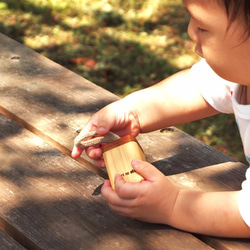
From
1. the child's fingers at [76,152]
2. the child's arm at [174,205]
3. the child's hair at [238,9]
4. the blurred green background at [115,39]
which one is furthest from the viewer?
the blurred green background at [115,39]

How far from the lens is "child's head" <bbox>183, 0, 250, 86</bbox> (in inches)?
56.2

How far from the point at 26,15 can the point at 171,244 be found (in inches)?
134

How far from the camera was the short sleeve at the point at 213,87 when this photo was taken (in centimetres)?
191

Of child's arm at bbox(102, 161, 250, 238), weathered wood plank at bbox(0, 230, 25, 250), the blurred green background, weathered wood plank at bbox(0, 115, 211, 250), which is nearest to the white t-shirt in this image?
child's arm at bbox(102, 161, 250, 238)

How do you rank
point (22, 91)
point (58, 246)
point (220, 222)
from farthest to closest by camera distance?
point (22, 91)
point (220, 222)
point (58, 246)

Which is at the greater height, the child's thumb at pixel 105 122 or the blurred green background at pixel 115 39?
the child's thumb at pixel 105 122

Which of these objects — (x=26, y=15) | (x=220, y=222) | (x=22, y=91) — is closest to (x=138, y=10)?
(x=26, y=15)

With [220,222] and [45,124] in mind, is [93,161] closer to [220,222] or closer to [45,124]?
[45,124]

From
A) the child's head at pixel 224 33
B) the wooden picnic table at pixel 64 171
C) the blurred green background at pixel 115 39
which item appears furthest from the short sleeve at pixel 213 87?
the blurred green background at pixel 115 39

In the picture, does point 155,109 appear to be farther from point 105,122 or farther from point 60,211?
point 60,211

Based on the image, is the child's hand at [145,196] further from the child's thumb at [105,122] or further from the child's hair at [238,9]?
the child's hair at [238,9]

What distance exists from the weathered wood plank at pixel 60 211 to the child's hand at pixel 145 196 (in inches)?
1.3

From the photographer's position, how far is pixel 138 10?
4.68 m

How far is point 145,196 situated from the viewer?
1.55m
